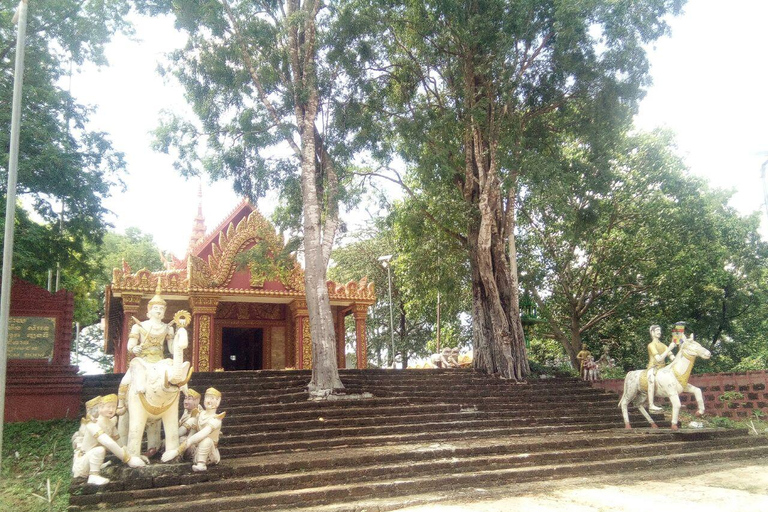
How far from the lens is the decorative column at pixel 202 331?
538 inches

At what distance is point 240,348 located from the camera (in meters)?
18.9

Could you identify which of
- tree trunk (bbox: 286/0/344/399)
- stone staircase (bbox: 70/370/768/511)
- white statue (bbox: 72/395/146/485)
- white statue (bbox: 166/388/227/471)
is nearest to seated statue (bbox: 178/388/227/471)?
white statue (bbox: 166/388/227/471)

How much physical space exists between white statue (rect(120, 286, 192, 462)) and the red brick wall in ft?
35.6

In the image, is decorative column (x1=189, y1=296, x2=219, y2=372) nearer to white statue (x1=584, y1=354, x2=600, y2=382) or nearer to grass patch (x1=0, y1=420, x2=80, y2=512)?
grass patch (x1=0, y1=420, x2=80, y2=512)

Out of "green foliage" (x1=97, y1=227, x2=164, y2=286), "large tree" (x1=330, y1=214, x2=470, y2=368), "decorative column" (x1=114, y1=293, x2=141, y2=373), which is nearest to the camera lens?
"decorative column" (x1=114, y1=293, x2=141, y2=373)

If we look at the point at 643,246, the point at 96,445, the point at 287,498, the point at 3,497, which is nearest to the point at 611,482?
the point at 287,498

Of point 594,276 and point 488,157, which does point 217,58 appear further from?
point 594,276

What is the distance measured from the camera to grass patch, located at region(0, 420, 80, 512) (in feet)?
18.8

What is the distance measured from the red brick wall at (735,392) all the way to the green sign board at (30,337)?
12396mm

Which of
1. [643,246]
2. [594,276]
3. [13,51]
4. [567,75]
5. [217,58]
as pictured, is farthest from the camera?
[594,276]

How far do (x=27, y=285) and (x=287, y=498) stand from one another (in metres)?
6.35

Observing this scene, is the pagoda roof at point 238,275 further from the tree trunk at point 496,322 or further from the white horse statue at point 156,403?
the white horse statue at point 156,403

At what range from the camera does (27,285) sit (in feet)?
31.6

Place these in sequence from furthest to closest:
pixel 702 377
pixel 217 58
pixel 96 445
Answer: pixel 702 377, pixel 217 58, pixel 96 445
